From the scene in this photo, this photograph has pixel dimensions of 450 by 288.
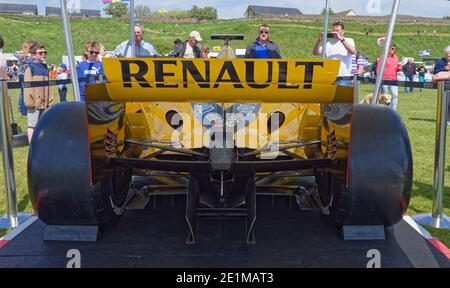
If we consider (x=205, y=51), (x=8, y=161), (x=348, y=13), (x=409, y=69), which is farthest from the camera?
(x=409, y=69)

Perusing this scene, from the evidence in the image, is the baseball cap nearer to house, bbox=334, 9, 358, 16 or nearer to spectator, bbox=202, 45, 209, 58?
spectator, bbox=202, 45, 209, 58

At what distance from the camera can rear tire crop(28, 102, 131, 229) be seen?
3.06 m

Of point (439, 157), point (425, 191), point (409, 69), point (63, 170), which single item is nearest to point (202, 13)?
point (63, 170)

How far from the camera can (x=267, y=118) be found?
3.64m

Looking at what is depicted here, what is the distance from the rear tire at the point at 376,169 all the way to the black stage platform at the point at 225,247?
276 mm

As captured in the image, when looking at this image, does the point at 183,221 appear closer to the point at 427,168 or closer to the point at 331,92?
the point at 331,92

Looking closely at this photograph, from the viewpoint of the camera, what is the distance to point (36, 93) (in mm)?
6660

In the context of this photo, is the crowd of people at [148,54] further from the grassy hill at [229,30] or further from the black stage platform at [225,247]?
the black stage platform at [225,247]

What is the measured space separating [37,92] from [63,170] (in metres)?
4.02

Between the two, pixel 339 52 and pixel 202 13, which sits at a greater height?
pixel 202 13

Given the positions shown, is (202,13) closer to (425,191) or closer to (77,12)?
(77,12)

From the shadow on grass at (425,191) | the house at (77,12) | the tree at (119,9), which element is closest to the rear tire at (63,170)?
the house at (77,12)

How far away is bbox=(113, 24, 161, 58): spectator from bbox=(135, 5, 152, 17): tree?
11 centimetres

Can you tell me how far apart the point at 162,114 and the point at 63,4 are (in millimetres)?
1114
